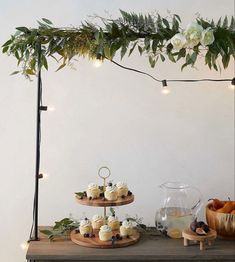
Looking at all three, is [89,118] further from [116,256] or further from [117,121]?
[116,256]

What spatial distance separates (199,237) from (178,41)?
29.0 inches

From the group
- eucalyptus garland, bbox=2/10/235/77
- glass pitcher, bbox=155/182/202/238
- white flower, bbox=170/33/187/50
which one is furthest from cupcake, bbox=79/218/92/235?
white flower, bbox=170/33/187/50

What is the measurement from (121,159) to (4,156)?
0.54m

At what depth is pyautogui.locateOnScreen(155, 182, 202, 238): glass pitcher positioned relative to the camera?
78.2 inches

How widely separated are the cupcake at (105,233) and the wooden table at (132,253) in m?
0.06

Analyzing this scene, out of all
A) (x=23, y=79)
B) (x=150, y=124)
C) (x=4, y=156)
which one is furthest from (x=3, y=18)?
(x=150, y=124)

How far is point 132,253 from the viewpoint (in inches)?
71.8

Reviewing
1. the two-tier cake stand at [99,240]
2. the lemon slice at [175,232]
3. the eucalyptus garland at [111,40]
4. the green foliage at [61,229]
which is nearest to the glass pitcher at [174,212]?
the lemon slice at [175,232]

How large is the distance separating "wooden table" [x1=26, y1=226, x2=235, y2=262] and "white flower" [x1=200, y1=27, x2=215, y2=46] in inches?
30.8

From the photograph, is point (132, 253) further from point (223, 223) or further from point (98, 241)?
point (223, 223)

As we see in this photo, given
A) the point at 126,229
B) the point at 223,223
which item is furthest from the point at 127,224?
the point at 223,223

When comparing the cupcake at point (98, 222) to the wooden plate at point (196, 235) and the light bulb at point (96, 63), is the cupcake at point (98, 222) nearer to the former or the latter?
the wooden plate at point (196, 235)

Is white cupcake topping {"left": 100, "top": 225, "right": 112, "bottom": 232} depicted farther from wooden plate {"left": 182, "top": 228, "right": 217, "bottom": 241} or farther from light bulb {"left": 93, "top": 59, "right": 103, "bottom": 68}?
light bulb {"left": 93, "top": 59, "right": 103, "bottom": 68}

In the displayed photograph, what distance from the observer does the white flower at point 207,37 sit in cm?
179
